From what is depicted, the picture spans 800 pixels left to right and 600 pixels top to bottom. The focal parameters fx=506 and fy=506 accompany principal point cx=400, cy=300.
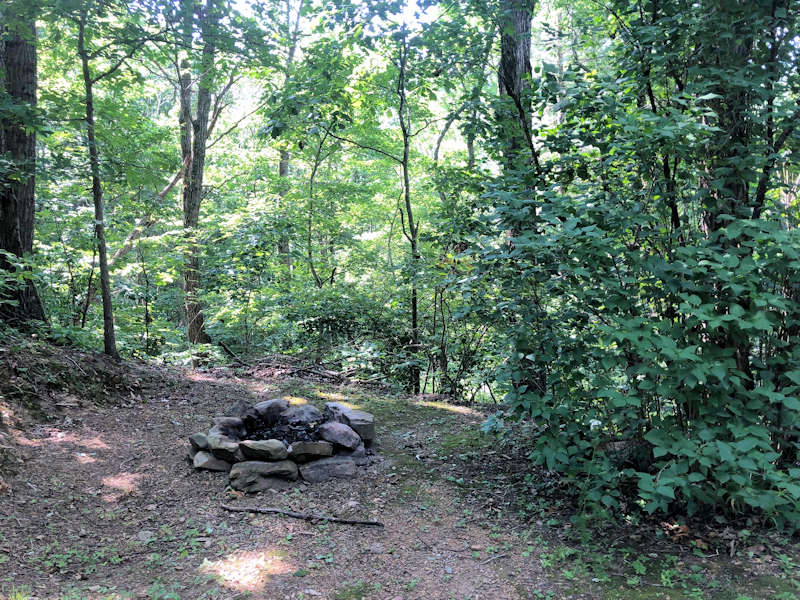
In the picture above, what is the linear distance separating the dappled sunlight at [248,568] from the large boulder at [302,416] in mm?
1619

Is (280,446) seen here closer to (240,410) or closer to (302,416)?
(302,416)

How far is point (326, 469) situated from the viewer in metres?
4.39

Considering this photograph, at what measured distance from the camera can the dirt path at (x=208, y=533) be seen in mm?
2916

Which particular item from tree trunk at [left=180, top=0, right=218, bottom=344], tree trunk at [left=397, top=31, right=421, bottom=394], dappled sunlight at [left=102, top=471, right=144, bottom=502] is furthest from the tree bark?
tree trunk at [left=180, top=0, right=218, bottom=344]

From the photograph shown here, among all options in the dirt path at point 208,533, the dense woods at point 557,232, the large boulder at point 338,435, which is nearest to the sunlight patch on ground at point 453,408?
the dense woods at point 557,232

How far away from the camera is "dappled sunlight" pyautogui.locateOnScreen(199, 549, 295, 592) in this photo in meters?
2.93

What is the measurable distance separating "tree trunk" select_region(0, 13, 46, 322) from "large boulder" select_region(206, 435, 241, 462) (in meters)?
3.38

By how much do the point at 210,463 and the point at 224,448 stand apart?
7.9 inches

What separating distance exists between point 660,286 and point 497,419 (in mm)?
1485

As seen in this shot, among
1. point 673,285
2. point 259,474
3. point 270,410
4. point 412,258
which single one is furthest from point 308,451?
point 412,258

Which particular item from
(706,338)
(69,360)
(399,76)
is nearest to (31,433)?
(69,360)

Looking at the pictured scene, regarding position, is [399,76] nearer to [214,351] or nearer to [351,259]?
[351,259]

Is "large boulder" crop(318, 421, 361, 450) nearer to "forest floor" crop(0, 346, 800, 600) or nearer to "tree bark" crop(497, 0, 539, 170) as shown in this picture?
"forest floor" crop(0, 346, 800, 600)

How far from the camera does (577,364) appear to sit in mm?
3330
